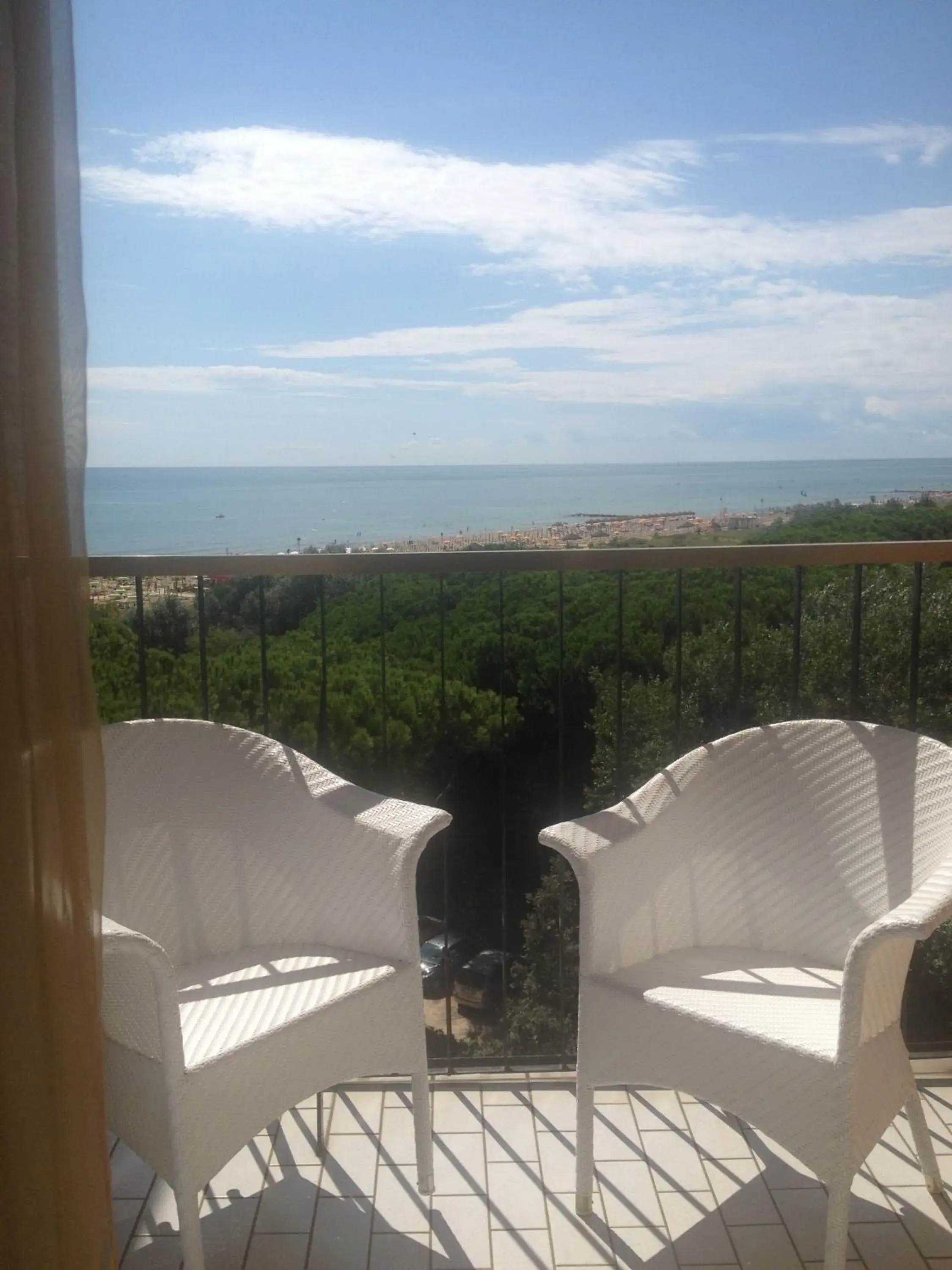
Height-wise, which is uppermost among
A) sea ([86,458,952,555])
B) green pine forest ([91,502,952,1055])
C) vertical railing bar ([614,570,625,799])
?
sea ([86,458,952,555])

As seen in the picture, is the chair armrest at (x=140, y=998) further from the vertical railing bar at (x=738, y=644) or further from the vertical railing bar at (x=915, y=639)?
the vertical railing bar at (x=915, y=639)

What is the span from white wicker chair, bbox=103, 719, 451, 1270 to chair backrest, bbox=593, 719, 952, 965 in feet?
1.48

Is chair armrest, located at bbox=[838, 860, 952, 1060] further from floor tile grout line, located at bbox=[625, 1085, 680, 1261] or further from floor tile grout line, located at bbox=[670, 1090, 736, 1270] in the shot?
floor tile grout line, located at bbox=[625, 1085, 680, 1261]

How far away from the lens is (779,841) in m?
2.29

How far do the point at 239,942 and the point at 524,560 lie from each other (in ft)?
3.31

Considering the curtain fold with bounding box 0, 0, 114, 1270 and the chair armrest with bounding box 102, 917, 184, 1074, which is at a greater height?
the curtain fold with bounding box 0, 0, 114, 1270

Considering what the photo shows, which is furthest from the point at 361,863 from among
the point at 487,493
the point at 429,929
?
the point at 487,493

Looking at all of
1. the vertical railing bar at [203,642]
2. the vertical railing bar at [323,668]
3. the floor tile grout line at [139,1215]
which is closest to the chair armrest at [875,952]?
the floor tile grout line at [139,1215]

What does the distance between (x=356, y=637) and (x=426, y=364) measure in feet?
31.9

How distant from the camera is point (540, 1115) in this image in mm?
2438

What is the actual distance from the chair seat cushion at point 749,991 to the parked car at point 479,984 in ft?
27.8

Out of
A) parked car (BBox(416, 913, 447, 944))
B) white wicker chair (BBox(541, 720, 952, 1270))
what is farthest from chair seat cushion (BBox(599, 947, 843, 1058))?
parked car (BBox(416, 913, 447, 944))

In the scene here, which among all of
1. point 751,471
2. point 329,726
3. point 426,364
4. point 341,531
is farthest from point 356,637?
point 426,364

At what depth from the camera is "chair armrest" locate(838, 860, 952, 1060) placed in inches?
67.8
